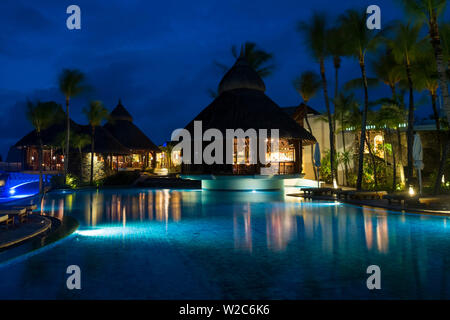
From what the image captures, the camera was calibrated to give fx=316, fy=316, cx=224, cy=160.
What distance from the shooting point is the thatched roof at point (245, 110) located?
22625 mm

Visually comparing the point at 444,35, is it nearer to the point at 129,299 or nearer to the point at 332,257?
the point at 332,257

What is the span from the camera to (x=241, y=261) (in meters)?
4.92

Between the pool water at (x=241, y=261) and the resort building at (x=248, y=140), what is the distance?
45.5 ft

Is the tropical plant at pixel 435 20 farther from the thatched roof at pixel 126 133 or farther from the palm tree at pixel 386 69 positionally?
the thatched roof at pixel 126 133

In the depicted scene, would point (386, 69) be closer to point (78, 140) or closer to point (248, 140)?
point (248, 140)

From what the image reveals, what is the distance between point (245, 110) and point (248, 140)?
238cm

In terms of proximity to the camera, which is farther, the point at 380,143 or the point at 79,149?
the point at 79,149

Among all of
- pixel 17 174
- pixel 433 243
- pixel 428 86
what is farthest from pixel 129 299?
pixel 17 174

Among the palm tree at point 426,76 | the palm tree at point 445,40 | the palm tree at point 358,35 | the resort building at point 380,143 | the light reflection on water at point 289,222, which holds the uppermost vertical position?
the palm tree at point 358,35

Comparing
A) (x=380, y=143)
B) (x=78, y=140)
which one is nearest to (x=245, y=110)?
(x=380, y=143)

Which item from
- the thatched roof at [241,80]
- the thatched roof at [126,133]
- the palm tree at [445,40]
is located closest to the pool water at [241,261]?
the palm tree at [445,40]
